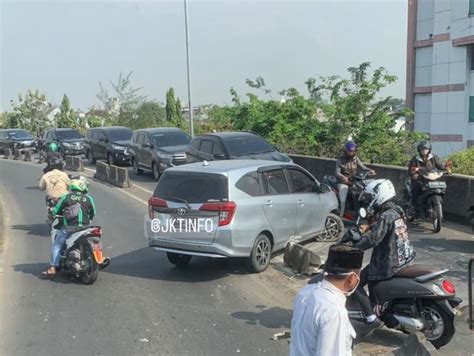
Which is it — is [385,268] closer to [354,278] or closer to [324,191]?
[354,278]

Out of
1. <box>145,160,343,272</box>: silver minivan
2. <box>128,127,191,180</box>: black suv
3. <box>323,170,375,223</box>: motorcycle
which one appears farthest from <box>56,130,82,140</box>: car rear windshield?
<box>145,160,343,272</box>: silver minivan

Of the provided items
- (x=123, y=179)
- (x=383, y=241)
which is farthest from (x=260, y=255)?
A: (x=123, y=179)

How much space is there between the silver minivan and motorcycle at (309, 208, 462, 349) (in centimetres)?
252

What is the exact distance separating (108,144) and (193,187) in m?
18.9

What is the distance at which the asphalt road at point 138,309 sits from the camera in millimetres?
5453

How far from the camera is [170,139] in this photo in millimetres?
20922

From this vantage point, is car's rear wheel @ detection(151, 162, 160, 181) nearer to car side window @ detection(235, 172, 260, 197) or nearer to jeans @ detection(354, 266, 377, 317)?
car side window @ detection(235, 172, 260, 197)

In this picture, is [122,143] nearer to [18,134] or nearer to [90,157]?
[90,157]

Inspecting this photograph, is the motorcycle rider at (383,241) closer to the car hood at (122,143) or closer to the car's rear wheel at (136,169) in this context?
the car's rear wheel at (136,169)

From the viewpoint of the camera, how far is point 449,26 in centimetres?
3322

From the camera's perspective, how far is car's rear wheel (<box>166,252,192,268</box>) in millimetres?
8461

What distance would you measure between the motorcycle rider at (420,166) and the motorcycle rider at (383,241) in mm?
5249

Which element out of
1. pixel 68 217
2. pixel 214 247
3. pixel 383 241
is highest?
pixel 383 241

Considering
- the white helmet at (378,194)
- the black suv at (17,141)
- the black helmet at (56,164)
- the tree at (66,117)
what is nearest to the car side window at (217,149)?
the black helmet at (56,164)
